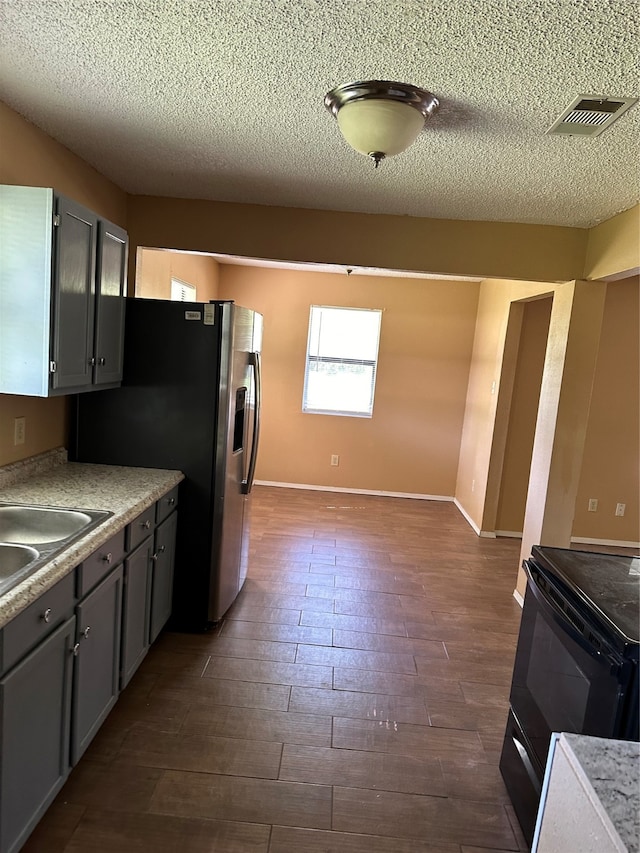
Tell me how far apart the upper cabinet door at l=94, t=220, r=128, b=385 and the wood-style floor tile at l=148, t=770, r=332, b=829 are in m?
1.68

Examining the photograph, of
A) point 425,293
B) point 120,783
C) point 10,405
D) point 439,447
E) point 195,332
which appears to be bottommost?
point 120,783

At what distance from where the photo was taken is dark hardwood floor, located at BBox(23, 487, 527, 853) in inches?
71.6

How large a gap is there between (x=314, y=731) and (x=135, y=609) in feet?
3.01

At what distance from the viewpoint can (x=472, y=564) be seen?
4.42 meters

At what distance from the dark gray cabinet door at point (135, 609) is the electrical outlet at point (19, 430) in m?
0.74

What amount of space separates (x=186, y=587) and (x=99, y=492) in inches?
35.4

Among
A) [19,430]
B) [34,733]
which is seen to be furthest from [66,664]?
[19,430]

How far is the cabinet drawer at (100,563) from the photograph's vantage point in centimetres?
180

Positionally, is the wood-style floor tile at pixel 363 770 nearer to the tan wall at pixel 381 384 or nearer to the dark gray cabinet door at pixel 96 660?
the dark gray cabinet door at pixel 96 660

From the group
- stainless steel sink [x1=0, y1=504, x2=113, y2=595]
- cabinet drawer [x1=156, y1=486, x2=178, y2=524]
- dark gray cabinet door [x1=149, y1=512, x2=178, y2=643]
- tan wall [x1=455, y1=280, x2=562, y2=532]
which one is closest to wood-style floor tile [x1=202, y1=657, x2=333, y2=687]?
dark gray cabinet door [x1=149, y1=512, x2=178, y2=643]

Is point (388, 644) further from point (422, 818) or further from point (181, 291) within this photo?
point (181, 291)

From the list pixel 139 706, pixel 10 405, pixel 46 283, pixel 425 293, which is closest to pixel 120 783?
pixel 139 706

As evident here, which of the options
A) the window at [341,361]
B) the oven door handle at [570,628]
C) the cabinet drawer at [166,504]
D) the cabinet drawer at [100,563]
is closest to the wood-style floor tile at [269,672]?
the cabinet drawer at [166,504]

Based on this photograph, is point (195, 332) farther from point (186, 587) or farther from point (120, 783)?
point (120, 783)
